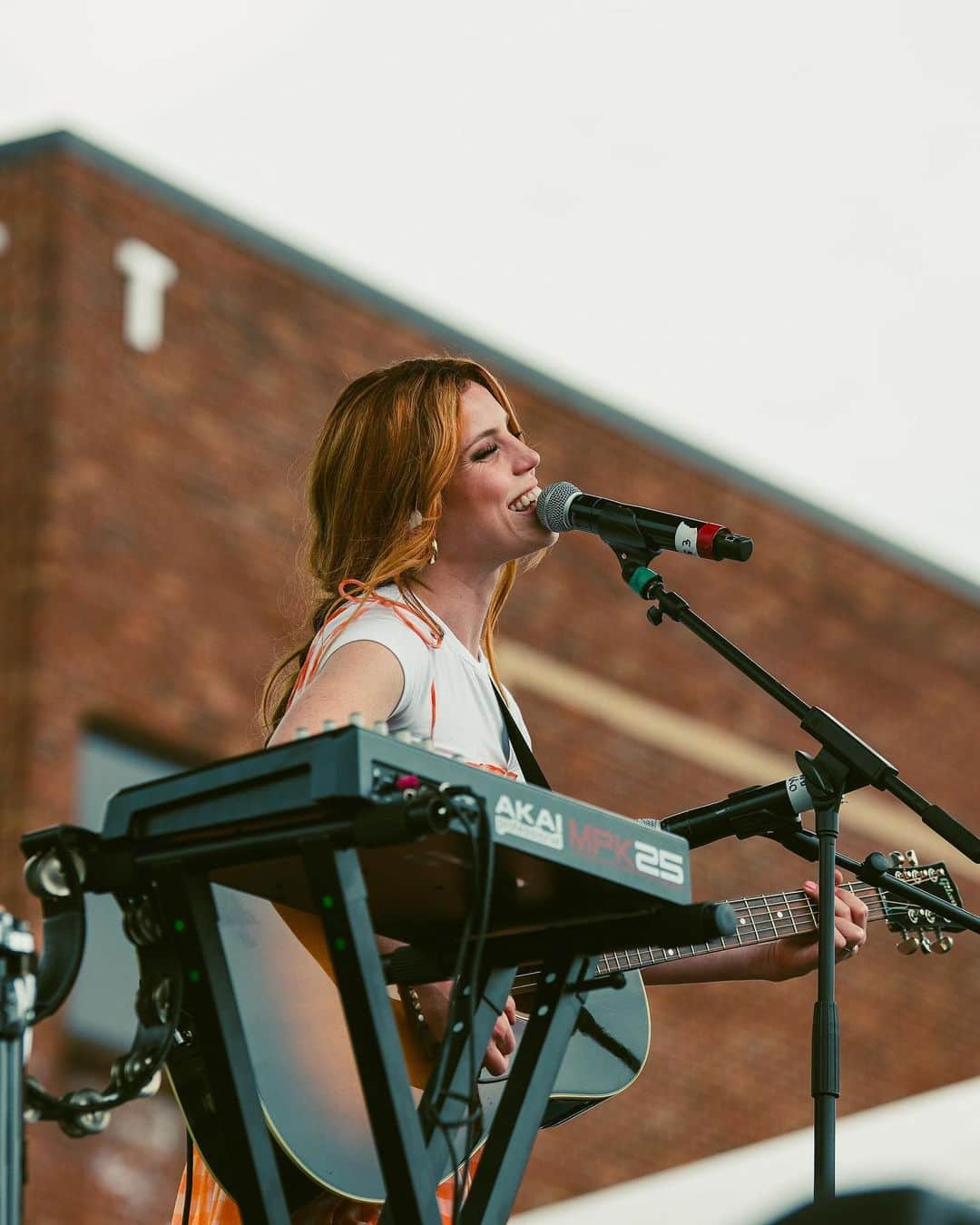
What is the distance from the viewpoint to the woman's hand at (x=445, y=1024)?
9.73 ft

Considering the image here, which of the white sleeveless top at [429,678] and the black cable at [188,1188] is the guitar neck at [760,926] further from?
the black cable at [188,1188]

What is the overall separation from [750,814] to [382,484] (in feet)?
2.61

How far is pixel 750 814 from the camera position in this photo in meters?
3.41

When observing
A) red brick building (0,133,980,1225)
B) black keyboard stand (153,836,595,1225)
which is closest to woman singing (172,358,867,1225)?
black keyboard stand (153,836,595,1225)

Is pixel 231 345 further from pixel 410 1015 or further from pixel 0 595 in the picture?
pixel 410 1015

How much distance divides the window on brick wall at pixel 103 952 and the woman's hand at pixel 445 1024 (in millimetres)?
6524

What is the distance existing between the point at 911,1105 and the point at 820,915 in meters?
4.12

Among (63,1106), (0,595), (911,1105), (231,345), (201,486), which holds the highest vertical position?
(231,345)

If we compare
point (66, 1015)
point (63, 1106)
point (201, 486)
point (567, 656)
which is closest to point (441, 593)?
point (63, 1106)

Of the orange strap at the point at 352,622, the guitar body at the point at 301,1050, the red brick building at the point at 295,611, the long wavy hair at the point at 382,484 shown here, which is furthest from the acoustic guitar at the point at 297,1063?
the red brick building at the point at 295,611

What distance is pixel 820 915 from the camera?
326 cm

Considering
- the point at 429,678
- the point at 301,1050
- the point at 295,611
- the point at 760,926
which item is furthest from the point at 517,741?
the point at 295,611

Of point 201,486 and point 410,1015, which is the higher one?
point 201,486

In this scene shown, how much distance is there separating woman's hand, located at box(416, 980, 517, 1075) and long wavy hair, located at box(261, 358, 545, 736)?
58 cm
